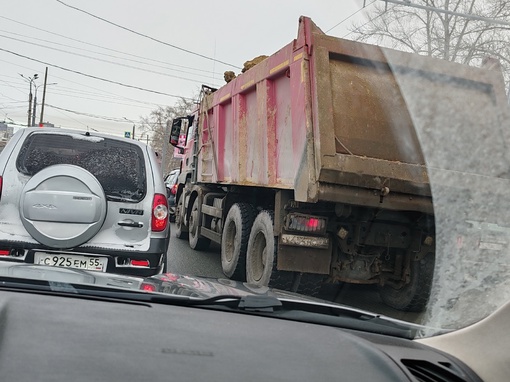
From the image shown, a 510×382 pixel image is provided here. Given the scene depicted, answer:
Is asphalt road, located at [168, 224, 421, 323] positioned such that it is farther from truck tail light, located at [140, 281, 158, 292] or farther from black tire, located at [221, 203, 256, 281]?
truck tail light, located at [140, 281, 158, 292]

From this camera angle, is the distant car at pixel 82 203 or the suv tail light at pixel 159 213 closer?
the distant car at pixel 82 203

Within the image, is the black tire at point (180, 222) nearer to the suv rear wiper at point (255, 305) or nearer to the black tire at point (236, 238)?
the black tire at point (236, 238)

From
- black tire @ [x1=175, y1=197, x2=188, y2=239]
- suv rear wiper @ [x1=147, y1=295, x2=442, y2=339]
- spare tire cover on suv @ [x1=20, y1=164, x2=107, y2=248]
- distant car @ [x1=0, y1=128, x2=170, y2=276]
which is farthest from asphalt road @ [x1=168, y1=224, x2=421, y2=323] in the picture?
suv rear wiper @ [x1=147, y1=295, x2=442, y2=339]

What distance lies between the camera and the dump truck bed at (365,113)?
5035 millimetres

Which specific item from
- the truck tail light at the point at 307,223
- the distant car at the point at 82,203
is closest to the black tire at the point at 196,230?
the truck tail light at the point at 307,223

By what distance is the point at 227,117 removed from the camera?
8.65m

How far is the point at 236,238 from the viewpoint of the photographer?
7.30 metres

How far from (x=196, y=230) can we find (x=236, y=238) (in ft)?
9.70

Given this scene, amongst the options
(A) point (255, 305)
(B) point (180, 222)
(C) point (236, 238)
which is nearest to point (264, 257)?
(C) point (236, 238)

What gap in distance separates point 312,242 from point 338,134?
1.17 m

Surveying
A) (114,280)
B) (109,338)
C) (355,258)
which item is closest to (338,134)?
(355,258)

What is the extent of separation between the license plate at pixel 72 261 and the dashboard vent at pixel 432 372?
3.30 meters

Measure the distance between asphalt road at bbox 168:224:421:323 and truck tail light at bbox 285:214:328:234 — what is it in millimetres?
1275

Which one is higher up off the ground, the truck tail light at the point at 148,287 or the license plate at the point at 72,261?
the truck tail light at the point at 148,287
